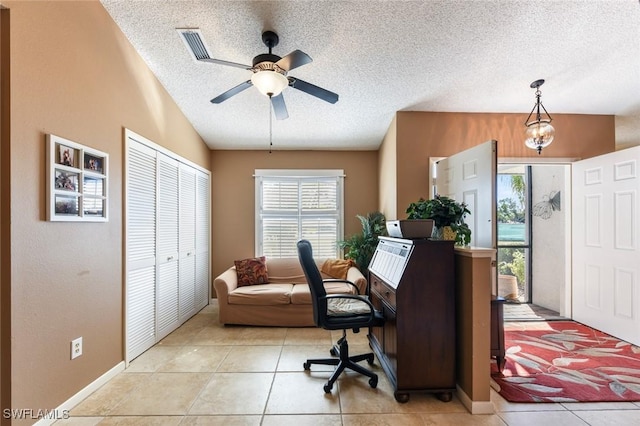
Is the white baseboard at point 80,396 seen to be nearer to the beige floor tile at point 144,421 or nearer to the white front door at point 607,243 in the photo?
the beige floor tile at point 144,421

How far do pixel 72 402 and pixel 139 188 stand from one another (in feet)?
5.83

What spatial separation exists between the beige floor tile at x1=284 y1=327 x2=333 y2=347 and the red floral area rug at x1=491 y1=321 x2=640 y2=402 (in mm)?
1641

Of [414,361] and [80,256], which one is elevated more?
[80,256]

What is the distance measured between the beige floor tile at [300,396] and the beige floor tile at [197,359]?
2.24 feet

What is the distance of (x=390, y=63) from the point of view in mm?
2998

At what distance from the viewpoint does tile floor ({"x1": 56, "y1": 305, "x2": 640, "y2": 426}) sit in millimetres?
2002

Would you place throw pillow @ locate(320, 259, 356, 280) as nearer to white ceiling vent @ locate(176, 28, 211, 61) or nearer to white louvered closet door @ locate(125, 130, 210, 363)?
white louvered closet door @ locate(125, 130, 210, 363)

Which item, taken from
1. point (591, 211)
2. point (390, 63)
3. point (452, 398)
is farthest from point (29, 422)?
point (591, 211)

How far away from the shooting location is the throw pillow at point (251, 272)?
4.30 meters

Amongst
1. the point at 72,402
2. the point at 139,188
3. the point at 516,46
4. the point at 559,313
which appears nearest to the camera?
the point at 72,402

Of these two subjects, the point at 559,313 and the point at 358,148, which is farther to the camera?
the point at 358,148

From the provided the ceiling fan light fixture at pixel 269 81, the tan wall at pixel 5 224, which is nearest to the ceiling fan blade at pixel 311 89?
the ceiling fan light fixture at pixel 269 81

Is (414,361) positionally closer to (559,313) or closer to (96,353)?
(96,353)

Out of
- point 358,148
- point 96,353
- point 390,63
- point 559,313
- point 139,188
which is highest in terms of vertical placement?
point 390,63
